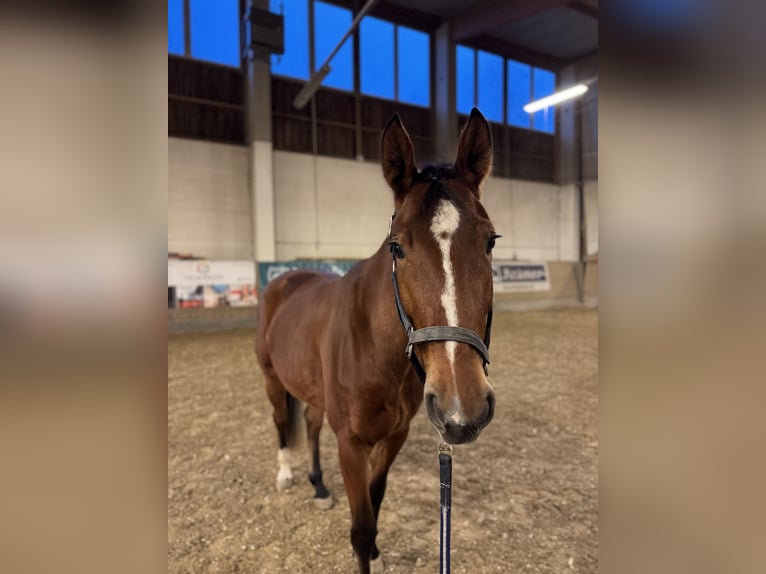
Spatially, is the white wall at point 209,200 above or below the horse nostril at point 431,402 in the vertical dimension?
above

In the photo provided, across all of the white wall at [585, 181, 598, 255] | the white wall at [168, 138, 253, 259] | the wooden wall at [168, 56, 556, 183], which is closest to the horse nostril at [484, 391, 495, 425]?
the wooden wall at [168, 56, 556, 183]

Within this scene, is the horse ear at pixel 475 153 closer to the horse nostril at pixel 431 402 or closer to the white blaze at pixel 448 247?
the white blaze at pixel 448 247

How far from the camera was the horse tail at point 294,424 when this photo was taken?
283 centimetres

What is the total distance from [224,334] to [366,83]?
8410 mm

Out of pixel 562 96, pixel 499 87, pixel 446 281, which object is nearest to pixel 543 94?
pixel 499 87

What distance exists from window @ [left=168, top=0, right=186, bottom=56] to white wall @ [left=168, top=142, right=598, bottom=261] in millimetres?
2221

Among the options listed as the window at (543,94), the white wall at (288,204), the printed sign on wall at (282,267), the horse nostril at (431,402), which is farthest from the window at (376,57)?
the horse nostril at (431,402)

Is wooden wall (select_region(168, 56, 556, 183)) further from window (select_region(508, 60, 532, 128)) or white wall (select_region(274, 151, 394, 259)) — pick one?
white wall (select_region(274, 151, 394, 259))

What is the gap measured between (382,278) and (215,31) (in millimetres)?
11490

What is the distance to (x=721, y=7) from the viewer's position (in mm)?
505

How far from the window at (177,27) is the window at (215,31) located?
9.6 inches

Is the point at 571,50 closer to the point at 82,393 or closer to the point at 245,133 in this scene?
the point at 245,133

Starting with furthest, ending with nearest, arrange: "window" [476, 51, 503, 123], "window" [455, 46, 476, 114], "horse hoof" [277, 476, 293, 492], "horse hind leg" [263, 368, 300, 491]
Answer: "window" [476, 51, 503, 123], "window" [455, 46, 476, 114], "horse hind leg" [263, 368, 300, 491], "horse hoof" [277, 476, 293, 492]

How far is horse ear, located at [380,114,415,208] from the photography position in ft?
4.33
